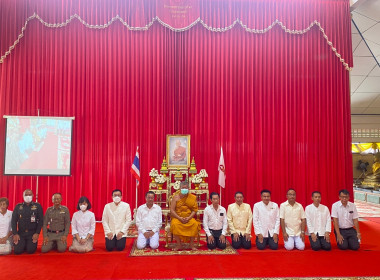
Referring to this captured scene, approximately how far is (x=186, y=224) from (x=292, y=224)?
136 centimetres

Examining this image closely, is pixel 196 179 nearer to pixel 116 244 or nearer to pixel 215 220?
pixel 215 220

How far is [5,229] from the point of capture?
4000 millimetres

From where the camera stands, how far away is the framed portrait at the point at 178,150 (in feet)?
19.8

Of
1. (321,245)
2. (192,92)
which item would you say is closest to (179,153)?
(192,92)

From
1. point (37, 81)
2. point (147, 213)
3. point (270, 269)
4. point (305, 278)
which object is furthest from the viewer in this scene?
point (37, 81)

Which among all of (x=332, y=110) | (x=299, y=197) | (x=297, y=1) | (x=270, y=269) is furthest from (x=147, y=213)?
(x=297, y=1)

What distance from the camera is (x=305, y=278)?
3150 mm

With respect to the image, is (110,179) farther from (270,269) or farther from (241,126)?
(270,269)

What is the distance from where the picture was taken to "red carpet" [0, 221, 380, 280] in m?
3.29

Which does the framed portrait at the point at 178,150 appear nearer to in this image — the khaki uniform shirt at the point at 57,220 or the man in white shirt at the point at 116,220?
the man in white shirt at the point at 116,220

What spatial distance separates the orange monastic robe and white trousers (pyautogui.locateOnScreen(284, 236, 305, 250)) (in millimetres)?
1120

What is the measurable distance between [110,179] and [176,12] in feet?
10.9

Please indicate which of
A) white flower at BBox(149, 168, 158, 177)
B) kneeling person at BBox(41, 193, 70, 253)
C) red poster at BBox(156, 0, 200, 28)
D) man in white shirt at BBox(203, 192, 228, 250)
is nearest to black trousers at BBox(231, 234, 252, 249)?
man in white shirt at BBox(203, 192, 228, 250)

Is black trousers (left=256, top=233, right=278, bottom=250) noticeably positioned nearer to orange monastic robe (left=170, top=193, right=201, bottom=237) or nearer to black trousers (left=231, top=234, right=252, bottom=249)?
black trousers (left=231, top=234, right=252, bottom=249)
